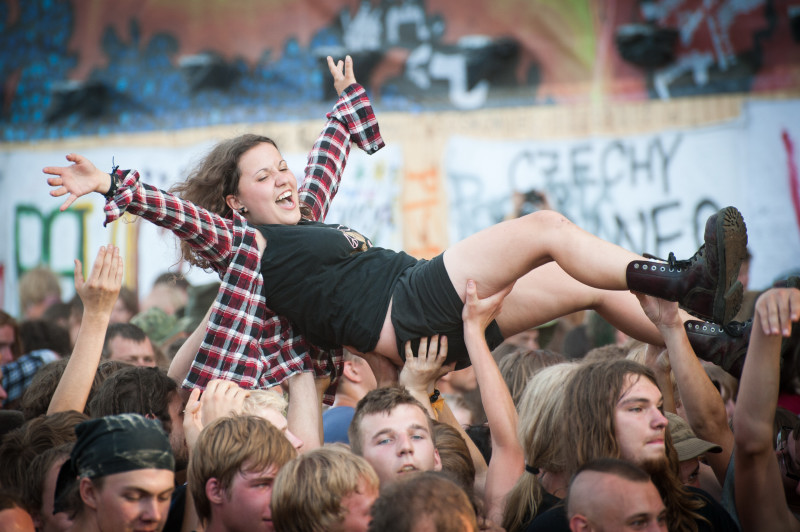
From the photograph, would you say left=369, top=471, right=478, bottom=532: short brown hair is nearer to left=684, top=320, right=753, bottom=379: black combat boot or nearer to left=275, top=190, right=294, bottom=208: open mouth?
left=684, top=320, right=753, bottom=379: black combat boot

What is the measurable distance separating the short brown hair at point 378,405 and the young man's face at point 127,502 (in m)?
0.82

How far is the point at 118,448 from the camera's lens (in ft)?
8.66

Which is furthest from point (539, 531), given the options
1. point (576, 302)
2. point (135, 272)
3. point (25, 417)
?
point (135, 272)

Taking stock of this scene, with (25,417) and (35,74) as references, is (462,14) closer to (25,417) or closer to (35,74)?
(35,74)

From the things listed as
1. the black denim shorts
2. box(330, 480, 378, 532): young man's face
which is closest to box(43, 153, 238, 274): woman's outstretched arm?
the black denim shorts

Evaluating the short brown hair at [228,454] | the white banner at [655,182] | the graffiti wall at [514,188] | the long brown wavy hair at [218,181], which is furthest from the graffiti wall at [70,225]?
the short brown hair at [228,454]

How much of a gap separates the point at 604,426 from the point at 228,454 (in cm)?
124

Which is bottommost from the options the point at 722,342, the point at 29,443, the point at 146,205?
the point at 29,443

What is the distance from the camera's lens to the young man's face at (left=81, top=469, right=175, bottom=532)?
8.59ft

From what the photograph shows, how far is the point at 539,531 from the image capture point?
9.37 ft

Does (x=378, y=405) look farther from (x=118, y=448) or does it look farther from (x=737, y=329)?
(x=737, y=329)

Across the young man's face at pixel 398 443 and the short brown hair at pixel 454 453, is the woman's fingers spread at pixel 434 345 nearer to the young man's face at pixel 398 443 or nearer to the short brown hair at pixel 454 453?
the short brown hair at pixel 454 453

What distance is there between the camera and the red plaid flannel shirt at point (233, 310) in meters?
3.42

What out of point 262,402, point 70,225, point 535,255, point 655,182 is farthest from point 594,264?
point 70,225
